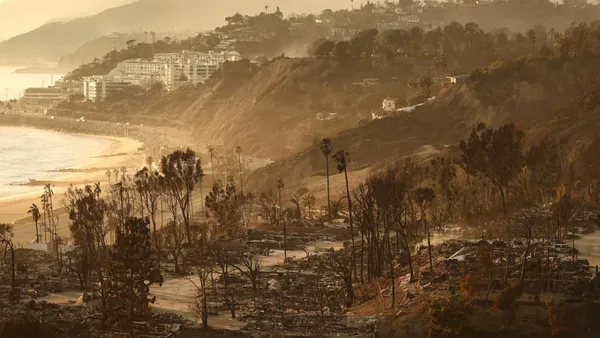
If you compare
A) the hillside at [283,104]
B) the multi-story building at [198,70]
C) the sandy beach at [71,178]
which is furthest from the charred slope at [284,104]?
the multi-story building at [198,70]

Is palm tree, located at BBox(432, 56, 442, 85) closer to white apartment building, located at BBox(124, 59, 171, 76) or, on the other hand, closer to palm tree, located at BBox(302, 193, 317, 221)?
palm tree, located at BBox(302, 193, 317, 221)

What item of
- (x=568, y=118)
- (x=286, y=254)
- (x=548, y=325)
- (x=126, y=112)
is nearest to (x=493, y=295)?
(x=548, y=325)

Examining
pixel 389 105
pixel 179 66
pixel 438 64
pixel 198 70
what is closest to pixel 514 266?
pixel 389 105

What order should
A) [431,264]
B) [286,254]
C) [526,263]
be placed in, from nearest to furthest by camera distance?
[526,263] < [431,264] < [286,254]

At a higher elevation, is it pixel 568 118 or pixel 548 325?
pixel 568 118

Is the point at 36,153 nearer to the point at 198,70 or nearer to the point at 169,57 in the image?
the point at 198,70

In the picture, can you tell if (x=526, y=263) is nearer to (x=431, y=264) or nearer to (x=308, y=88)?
(x=431, y=264)

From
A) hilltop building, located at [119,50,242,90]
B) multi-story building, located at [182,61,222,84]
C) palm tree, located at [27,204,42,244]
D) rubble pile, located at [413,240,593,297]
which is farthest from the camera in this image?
hilltop building, located at [119,50,242,90]

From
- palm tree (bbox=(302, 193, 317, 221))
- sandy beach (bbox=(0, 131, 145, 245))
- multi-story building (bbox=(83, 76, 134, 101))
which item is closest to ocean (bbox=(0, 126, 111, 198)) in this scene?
sandy beach (bbox=(0, 131, 145, 245))
